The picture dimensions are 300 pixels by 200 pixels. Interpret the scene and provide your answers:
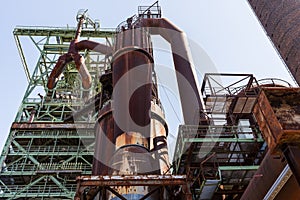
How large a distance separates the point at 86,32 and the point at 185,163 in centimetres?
2620

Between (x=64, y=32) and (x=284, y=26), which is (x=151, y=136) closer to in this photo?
(x=284, y=26)

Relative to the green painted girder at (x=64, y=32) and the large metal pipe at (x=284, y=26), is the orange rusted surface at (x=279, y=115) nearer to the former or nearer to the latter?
the large metal pipe at (x=284, y=26)

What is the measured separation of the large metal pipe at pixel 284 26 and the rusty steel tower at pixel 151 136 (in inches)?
1.8

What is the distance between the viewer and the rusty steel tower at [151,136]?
488 centimetres

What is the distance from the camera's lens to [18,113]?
24859 mm

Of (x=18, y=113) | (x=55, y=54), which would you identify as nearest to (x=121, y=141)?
(x=18, y=113)

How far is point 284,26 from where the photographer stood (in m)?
6.80

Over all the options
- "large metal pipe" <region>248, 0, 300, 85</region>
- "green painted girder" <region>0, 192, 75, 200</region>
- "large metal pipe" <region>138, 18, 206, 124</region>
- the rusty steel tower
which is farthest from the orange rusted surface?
"green painted girder" <region>0, 192, 75, 200</region>

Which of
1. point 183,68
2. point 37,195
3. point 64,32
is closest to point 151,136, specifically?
point 183,68

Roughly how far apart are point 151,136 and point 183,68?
528cm

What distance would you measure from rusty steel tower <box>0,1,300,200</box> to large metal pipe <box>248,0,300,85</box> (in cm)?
4

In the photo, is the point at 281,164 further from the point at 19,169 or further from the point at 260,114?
the point at 19,169

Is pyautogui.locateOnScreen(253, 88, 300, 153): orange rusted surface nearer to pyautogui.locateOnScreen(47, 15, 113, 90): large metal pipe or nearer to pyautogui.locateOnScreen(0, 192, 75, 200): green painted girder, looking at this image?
pyautogui.locateOnScreen(0, 192, 75, 200): green painted girder

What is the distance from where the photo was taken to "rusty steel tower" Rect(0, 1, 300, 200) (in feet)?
16.0
